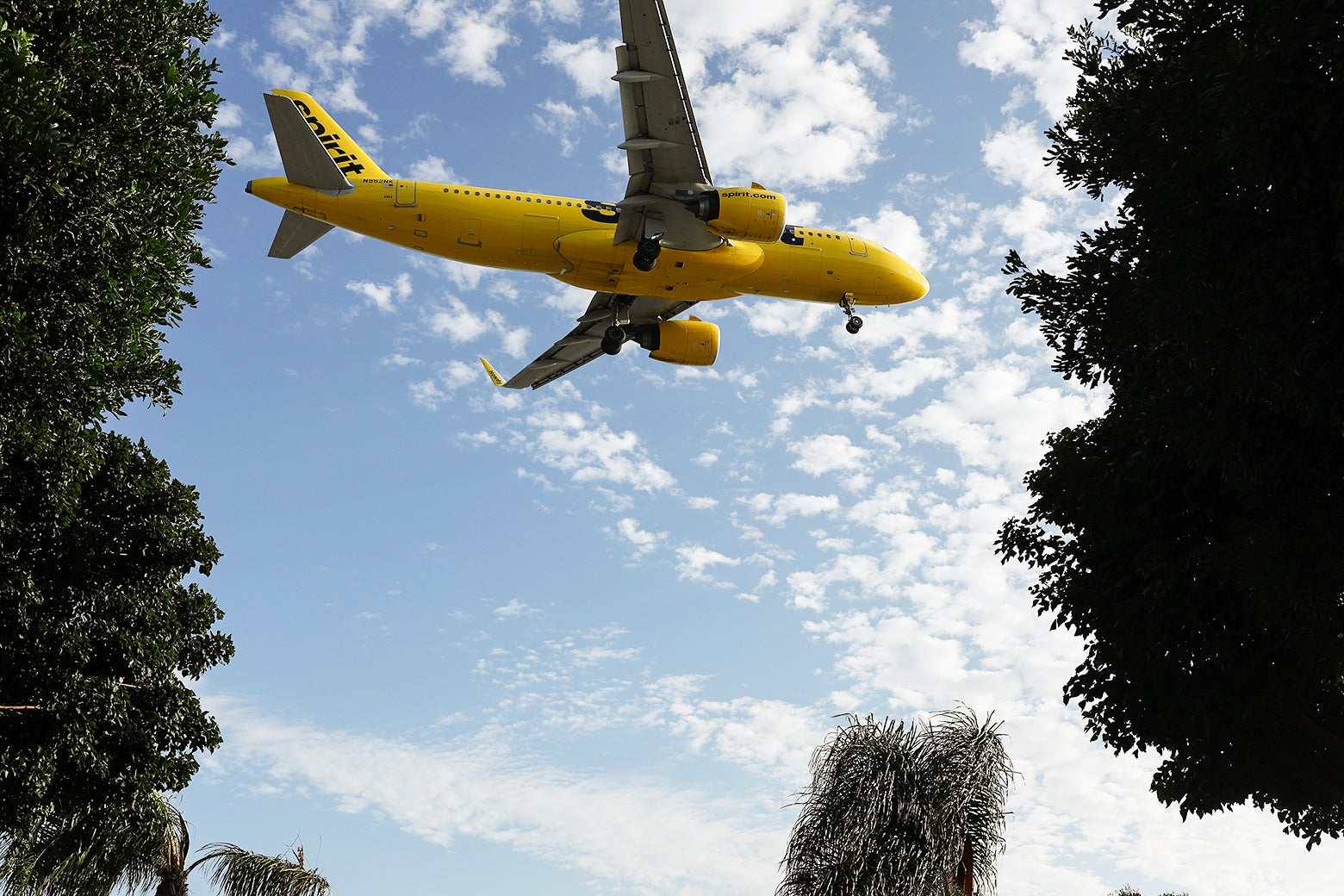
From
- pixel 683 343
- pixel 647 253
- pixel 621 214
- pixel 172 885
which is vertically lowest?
pixel 172 885

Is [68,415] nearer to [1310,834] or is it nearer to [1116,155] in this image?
[1116,155]

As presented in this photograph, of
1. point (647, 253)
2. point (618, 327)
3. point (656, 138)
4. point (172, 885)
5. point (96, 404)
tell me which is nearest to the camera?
point (96, 404)

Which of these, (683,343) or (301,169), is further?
(683,343)

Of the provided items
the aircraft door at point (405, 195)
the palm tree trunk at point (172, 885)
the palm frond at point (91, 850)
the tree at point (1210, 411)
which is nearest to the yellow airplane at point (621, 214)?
the aircraft door at point (405, 195)

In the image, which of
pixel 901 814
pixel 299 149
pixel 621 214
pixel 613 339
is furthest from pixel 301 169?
pixel 901 814

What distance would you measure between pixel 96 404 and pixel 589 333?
21.1m

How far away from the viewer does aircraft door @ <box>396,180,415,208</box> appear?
27703 mm

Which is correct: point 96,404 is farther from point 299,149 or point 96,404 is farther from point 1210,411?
point 1210,411

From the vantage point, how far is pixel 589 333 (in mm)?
36094

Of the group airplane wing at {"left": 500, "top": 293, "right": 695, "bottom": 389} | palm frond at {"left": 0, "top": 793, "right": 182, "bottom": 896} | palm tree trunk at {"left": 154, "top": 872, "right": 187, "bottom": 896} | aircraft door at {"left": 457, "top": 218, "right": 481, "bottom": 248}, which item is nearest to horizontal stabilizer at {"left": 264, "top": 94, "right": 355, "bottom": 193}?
aircraft door at {"left": 457, "top": 218, "right": 481, "bottom": 248}

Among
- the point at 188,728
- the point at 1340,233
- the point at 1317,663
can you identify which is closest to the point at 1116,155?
the point at 1340,233

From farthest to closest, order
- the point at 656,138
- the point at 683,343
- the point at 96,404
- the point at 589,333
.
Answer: the point at 589,333, the point at 683,343, the point at 656,138, the point at 96,404

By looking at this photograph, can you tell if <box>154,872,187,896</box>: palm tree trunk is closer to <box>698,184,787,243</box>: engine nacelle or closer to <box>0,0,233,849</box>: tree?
<box>0,0,233,849</box>: tree

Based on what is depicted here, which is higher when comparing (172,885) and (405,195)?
(405,195)
